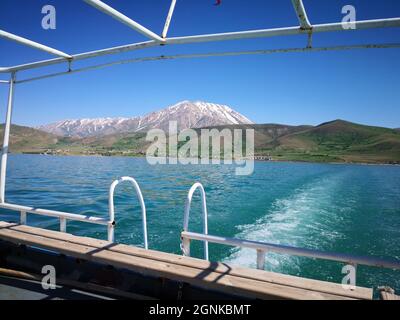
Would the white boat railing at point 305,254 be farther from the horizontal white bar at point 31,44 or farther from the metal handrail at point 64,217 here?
the horizontal white bar at point 31,44

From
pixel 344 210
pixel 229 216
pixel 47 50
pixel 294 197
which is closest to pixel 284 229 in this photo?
pixel 229 216

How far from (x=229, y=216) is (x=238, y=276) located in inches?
448

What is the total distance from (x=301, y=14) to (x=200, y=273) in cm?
283

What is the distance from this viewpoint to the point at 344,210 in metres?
16.9

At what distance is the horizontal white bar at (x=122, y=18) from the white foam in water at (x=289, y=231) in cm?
694

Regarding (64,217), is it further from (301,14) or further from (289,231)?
(289,231)

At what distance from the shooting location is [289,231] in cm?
1218

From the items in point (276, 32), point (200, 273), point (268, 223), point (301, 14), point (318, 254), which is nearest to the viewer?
point (301, 14)

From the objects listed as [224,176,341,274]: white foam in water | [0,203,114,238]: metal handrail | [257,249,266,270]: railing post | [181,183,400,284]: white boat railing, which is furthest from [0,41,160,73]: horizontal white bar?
[224,176,341,274]: white foam in water

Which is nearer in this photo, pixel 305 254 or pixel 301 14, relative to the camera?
pixel 301 14

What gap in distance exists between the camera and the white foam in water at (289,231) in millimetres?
8453

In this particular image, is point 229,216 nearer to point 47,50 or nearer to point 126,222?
point 126,222

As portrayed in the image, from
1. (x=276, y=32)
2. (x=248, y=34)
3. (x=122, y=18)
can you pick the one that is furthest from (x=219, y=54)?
(x=122, y=18)

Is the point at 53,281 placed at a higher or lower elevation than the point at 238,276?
lower
